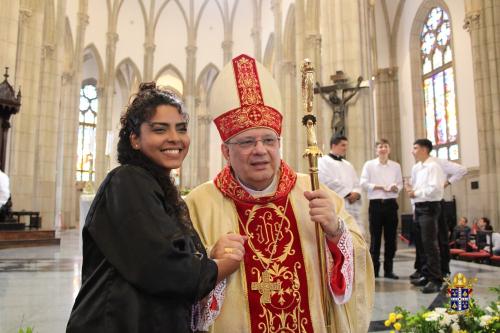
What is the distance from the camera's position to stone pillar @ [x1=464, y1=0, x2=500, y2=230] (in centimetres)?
1208

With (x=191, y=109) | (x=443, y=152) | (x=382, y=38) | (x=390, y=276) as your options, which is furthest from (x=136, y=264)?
(x=191, y=109)

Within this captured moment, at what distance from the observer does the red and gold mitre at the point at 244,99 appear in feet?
6.14

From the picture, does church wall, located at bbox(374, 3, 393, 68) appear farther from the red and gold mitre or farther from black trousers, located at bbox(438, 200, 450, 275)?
the red and gold mitre

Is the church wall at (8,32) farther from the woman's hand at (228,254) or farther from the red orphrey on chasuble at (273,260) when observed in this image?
the woman's hand at (228,254)

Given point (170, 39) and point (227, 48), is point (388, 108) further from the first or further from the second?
point (170, 39)

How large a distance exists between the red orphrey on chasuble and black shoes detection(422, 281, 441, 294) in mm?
3182

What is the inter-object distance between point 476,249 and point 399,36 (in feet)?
39.4

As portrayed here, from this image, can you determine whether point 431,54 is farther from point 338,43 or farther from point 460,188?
point 338,43

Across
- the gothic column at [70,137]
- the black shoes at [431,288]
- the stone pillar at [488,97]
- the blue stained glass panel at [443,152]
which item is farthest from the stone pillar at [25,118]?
the blue stained glass panel at [443,152]

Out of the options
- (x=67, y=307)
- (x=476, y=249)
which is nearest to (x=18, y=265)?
(x=67, y=307)

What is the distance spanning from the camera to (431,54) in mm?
16422

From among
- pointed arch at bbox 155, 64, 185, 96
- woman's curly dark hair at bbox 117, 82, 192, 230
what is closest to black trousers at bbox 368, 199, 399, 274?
woman's curly dark hair at bbox 117, 82, 192, 230

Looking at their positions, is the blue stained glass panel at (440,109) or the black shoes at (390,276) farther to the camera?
the blue stained glass panel at (440,109)

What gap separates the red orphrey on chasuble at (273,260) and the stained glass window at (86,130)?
84.8ft
